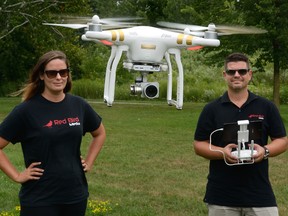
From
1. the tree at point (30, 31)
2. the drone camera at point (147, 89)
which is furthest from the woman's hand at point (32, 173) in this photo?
the tree at point (30, 31)

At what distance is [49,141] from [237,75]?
4.37ft

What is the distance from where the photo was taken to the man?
14.9ft

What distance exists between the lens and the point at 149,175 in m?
10.7

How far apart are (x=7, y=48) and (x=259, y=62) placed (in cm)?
1636

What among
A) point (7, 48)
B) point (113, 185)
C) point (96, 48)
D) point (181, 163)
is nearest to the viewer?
point (113, 185)

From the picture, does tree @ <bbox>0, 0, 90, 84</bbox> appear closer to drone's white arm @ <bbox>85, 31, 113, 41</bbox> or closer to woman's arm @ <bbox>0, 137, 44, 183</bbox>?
drone's white arm @ <bbox>85, 31, 113, 41</bbox>

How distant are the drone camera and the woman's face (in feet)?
56.7

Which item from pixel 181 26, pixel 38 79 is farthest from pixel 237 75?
pixel 181 26

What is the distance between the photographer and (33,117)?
4352 millimetres

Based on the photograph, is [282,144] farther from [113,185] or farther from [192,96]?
[192,96]

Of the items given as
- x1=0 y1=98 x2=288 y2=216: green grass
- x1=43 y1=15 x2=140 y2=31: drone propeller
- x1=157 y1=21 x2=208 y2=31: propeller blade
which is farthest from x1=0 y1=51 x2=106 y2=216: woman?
x1=157 y1=21 x2=208 y2=31: propeller blade

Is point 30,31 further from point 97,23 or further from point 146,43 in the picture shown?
point 146,43

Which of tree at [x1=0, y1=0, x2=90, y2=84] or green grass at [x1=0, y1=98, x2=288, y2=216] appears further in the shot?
tree at [x1=0, y1=0, x2=90, y2=84]

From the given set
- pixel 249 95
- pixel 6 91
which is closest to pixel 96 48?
pixel 6 91
